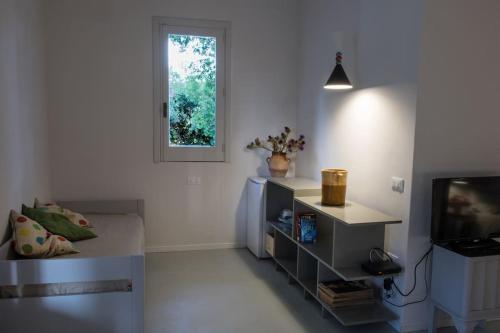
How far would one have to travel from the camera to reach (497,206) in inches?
107

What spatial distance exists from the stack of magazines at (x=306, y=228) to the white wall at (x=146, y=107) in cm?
133

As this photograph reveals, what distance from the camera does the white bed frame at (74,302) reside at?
2266 millimetres

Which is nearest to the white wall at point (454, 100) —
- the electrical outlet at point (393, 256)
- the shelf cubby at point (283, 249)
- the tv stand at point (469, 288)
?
the electrical outlet at point (393, 256)

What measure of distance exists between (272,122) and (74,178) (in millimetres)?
2181

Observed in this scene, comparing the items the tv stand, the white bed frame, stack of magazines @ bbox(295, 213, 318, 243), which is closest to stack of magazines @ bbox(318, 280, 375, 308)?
stack of magazines @ bbox(295, 213, 318, 243)

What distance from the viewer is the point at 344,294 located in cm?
292

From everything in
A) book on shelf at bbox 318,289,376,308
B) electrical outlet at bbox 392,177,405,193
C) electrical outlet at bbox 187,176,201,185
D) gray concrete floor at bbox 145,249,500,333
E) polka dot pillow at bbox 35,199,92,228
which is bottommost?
gray concrete floor at bbox 145,249,500,333

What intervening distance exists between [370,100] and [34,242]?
2.52 m

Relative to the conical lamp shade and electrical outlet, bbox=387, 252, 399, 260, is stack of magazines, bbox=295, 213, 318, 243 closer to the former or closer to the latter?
electrical outlet, bbox=387, 252, 399, 260

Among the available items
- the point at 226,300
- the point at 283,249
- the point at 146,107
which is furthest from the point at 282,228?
the point at 146,107

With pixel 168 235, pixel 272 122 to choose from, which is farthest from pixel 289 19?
pixel 168 235

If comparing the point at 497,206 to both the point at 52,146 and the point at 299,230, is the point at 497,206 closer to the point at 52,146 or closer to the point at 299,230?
the point at 299,230

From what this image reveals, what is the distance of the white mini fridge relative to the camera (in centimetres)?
418

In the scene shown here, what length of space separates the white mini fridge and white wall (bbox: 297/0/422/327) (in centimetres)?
59
